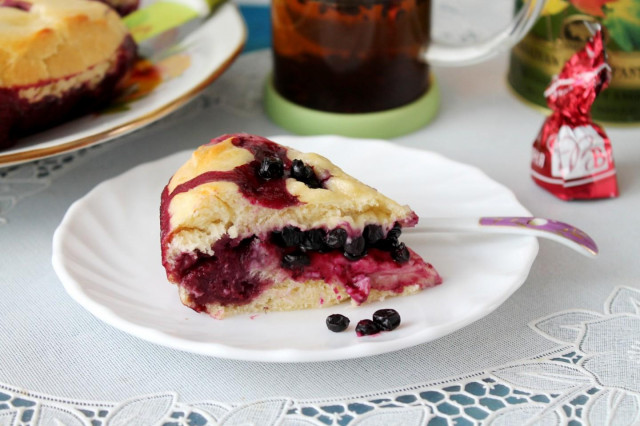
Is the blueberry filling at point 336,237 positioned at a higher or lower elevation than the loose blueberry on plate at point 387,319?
higher

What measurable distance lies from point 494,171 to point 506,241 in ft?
→ 1.34

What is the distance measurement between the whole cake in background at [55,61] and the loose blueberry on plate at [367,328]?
86 cm

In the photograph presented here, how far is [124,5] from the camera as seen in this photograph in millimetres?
2066

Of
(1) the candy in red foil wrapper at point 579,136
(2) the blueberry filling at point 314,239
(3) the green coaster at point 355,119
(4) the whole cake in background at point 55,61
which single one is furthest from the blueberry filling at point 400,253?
(4) the whole cake in background at point 55,61

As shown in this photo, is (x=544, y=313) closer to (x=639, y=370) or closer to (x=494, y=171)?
(x=639, y=370)

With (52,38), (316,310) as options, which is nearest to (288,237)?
(316,310)

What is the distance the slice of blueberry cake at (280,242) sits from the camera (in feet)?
4.00

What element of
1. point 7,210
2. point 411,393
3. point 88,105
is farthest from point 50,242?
point 411,393

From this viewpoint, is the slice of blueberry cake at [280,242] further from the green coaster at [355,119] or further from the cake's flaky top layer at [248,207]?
the green coaster at [355,119]

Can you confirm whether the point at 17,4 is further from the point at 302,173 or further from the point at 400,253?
the point at 400,253

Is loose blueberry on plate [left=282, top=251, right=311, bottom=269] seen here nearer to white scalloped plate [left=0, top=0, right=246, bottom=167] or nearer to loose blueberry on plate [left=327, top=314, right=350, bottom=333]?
loose blueberry on plate [left=327, top=314, right=350, bottom=333]

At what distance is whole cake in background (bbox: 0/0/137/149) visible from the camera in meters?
1.54

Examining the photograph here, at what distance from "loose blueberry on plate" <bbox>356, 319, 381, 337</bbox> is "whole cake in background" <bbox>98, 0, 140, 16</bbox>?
4.21ft

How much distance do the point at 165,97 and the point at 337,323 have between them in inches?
30.8
